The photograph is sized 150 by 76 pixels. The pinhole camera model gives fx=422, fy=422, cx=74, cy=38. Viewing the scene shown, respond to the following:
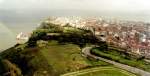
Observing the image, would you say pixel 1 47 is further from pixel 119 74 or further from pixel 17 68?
pixel 119 74

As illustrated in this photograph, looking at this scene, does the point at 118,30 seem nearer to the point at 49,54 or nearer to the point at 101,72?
the point at 101,72


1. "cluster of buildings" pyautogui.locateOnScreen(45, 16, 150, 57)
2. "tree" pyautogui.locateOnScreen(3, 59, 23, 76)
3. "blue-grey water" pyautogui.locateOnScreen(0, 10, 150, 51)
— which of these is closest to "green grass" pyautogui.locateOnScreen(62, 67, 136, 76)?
"cluster of buildings" pyautogui.locateOnScreen(45, 16, 150, 57)

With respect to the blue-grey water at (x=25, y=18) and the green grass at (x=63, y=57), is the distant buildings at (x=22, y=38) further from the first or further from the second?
the green grass at (x=63, y=57)

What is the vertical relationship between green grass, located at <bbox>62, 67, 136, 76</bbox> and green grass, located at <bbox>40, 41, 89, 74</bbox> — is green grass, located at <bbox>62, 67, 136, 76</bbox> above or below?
below

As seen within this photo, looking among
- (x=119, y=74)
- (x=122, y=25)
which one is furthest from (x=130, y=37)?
(x=119, y=74)

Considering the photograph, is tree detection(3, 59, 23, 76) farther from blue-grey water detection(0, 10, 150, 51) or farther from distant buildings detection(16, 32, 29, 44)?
distant buildings detection(16, 32, 29, 44)

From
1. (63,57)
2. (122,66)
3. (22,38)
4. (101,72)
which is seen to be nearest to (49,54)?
(63,57)
